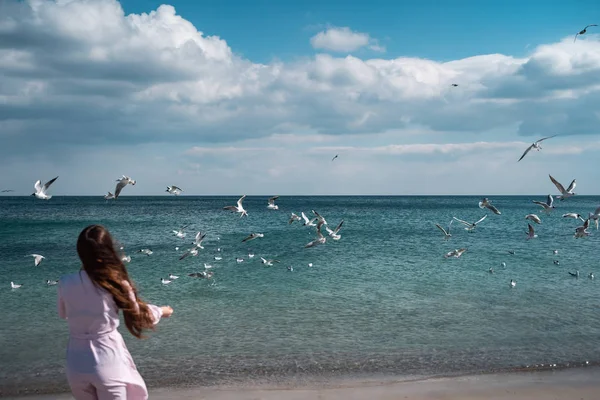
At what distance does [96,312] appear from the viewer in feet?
14.1

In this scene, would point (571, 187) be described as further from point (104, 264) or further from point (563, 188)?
point (104, 264)

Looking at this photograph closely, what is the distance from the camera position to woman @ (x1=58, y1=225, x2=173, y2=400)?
14.0ft

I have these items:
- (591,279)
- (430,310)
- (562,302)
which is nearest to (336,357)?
(430,310)

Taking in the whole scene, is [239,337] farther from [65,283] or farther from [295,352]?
[65,283]

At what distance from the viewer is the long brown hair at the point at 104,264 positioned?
167 inches

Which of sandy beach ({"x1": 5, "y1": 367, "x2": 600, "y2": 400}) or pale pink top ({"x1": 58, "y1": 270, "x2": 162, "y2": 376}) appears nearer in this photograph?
pale pink top ({"x1": 58, "y1": 270, "x2": 162, "y2": 376})

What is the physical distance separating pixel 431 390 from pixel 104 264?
7782 millimetres

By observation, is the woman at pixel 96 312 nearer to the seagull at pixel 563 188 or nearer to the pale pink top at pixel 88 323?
the pale pink top at pixel 88 323

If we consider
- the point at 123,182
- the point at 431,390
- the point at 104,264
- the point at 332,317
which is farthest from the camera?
the point at 332,317

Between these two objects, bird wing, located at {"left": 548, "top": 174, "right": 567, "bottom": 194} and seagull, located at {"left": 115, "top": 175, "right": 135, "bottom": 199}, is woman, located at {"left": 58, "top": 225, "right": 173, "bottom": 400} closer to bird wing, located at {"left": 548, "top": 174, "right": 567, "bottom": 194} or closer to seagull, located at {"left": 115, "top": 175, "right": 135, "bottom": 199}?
seagull, located at {"left": 115, "top": 175, "right": 135, "bottom": 199}

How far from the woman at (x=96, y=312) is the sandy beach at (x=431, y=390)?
600 cm

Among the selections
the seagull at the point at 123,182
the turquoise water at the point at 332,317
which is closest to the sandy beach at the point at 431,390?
the turquoise water at the point at 332,317

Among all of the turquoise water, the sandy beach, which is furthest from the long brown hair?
the turquoise water

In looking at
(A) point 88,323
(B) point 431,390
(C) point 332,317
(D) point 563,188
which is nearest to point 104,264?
(A) point 88,323
